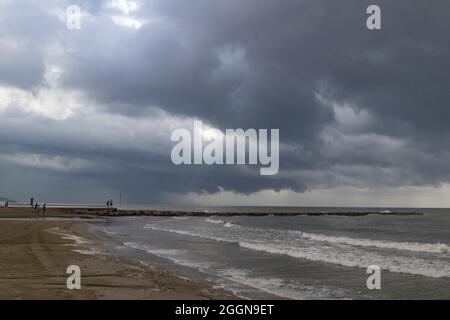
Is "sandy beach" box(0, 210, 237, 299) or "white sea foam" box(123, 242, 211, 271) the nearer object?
"sandy beach" box(0, 210, 237, 299)

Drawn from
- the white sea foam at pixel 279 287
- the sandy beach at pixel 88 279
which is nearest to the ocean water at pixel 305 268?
the white sea foam at pixel 279 287

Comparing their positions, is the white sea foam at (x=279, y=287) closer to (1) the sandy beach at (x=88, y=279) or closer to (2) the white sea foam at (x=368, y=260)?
(1) the sandy beach at (x=88, y=279)

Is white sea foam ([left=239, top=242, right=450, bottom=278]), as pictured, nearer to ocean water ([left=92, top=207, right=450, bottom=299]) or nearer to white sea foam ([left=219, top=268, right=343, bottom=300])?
ocean water ([left=92, top=207, right=450, bottom=299])

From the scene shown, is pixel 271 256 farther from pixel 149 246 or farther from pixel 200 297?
pixel 200 297

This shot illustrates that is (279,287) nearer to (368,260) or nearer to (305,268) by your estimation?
(305,268)

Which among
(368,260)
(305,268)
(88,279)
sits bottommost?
(368,260)

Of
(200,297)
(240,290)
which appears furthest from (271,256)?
(200,297)

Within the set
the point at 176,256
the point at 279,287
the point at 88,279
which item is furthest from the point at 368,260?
the point at 88,279

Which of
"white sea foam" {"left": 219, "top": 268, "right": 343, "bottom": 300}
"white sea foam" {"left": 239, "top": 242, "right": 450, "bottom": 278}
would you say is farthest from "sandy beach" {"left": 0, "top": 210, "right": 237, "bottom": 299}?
"white sea foam" {"left": 239, "top": 242, "right": 450, "bottom": 278}

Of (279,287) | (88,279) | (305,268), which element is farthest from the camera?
(305,268)

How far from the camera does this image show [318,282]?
1677cm

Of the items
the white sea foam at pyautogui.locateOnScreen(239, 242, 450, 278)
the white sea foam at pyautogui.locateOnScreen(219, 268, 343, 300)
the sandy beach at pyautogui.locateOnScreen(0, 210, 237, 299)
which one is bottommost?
the white sea foam at pyautogui.locateOnScreen(239, 242, 450, 278)
